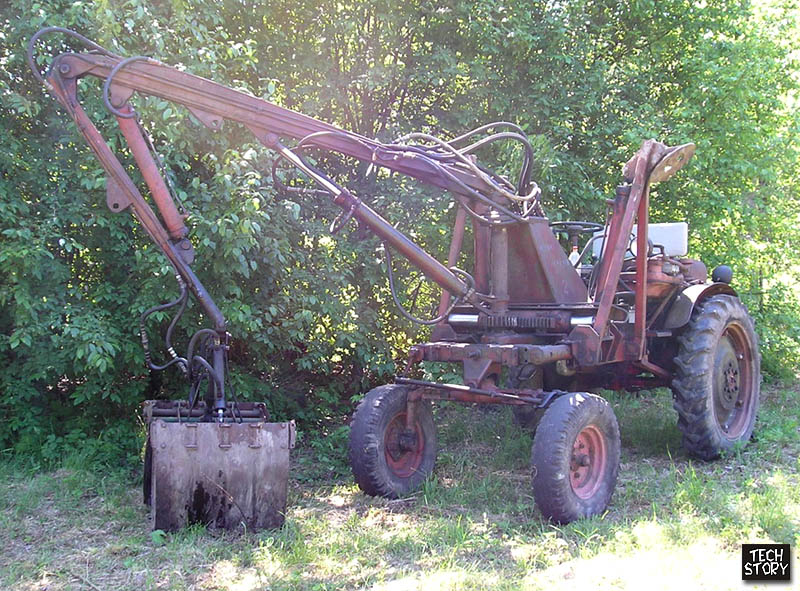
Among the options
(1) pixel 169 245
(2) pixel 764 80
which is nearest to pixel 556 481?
(1) pixel 169 245

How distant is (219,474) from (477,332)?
227 cm

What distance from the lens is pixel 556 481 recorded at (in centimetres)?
484

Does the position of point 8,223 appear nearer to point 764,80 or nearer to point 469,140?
point 469,140

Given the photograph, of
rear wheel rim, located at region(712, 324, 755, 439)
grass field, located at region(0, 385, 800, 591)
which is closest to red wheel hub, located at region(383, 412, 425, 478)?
grass field, located at region(0, 385, 800, 591)

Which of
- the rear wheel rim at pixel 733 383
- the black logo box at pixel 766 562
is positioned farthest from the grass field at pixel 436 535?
the rear wheel rim at pixel 733 383

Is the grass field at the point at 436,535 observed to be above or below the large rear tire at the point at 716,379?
below

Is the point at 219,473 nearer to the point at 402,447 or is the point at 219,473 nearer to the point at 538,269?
the point at 402,447

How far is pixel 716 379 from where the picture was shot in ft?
21.9

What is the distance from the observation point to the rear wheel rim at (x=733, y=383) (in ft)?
22.0

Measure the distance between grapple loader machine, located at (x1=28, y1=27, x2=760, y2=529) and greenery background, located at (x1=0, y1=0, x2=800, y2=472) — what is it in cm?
68

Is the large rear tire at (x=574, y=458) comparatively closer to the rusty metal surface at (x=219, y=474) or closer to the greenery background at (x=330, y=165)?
the rusty metal surface at (x=219, y=474)

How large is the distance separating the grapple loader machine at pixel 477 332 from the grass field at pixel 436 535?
0.25 meters

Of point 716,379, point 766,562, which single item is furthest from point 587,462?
point 716,379

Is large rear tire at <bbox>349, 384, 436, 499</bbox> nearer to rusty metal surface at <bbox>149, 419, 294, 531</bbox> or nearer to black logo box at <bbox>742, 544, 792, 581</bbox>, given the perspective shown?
rusty metal surface at <bbox>149, 419, 294, 531</bbox>
